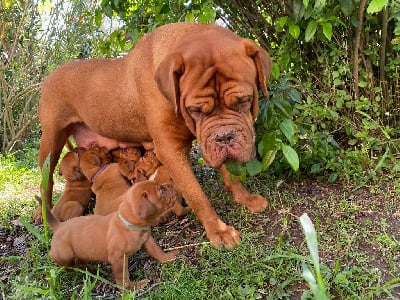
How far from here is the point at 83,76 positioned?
4328 mm

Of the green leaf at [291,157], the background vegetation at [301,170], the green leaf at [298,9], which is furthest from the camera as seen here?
the green leaf at [298,9]

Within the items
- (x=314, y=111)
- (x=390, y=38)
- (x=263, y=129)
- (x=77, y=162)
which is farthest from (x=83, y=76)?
(x=390, y=38)

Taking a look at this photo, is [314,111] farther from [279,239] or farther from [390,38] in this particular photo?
[279,239]

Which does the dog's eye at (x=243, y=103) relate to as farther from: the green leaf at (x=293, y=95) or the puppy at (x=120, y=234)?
the puppy at (x=120, y=234)

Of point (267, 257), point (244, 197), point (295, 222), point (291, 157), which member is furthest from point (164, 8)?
point (267, 257)

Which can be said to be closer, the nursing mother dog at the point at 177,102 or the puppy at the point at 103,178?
the nursing mother dog at the point at 177,102

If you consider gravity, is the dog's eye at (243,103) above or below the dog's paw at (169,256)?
above

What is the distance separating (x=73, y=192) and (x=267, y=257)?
1985 mm

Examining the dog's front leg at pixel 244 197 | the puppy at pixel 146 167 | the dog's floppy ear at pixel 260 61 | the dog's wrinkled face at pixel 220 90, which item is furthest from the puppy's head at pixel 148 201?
the puppy at pixel 146 167

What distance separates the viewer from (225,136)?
10.0 ft

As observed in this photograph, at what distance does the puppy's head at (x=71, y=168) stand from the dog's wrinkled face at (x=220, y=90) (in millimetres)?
1545

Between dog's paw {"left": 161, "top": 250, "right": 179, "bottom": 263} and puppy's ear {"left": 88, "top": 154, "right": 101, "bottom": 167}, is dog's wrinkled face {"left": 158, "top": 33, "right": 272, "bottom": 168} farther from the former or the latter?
puppy's ear {"left": 88, "top": 154, "right": 101, "bottom": 167}

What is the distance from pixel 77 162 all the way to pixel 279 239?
6.60 feet

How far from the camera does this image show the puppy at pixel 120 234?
3084mm
